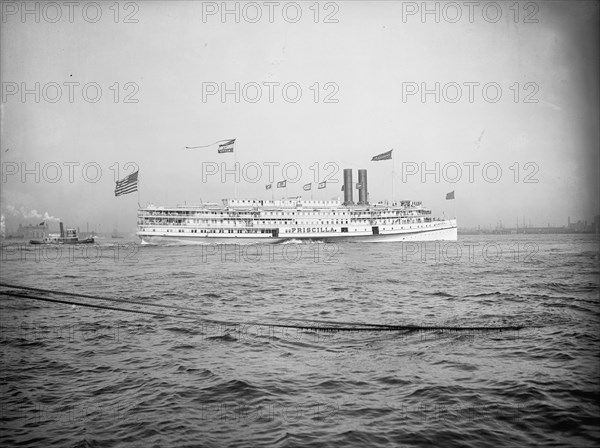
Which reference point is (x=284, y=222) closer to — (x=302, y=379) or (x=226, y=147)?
(x=226, y=147)

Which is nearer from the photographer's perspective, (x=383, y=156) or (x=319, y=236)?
(x=383, y=156)

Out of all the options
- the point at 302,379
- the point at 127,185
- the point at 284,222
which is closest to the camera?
the point at 302,379

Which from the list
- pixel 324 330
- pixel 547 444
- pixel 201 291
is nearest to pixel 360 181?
pixel 201 291

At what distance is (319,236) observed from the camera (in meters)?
55.5

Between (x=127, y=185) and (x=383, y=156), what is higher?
(x=383, y=156)

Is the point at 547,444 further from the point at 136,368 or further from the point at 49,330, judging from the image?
the point at 49,330

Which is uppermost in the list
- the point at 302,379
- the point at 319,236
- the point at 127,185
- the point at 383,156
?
the point at 383,156

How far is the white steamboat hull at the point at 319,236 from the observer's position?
52938 mm

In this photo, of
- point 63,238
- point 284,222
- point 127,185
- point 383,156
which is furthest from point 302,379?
point 63,238

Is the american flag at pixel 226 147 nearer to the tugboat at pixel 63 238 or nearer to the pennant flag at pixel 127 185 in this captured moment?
the pennant flag at pixel 127 185

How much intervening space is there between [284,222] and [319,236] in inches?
204

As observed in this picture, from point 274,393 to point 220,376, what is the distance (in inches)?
39.2

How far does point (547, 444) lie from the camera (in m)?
3.76

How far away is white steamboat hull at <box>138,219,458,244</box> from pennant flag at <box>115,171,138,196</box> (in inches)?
809
